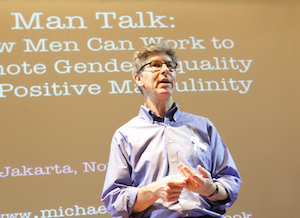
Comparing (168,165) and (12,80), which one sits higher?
(12,80)

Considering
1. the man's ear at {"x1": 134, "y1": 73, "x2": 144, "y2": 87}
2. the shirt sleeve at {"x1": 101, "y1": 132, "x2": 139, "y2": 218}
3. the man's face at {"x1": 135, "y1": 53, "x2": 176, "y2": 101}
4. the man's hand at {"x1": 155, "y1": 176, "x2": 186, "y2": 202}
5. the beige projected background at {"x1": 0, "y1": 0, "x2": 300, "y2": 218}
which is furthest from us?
the beige projected background at {"x1": 0, "y1": 0, "x2": 300, "y2": 218}

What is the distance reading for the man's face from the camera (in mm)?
1818

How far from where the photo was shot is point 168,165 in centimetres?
165

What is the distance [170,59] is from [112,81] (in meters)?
1.23

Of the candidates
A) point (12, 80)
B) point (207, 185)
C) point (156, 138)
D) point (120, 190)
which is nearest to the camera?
point (207, 185)

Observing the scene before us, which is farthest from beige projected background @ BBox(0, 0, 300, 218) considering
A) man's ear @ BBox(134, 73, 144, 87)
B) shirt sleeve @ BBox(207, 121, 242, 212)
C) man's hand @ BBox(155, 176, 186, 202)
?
man's hand @ BBox(155, 176, 186, 202)

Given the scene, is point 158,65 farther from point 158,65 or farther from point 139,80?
point 139,80

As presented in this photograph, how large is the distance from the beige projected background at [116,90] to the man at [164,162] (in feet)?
3.74

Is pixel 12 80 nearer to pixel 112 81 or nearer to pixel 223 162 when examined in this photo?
pixel 112 81

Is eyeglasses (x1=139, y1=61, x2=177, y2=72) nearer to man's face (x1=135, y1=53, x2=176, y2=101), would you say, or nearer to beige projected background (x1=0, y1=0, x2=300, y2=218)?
man's face (x1=135, y1=53, x2=176, y2=101)

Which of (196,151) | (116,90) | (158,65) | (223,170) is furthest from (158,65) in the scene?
(116,90)

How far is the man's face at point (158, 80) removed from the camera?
182 centimetres

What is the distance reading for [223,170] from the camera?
5.69 ft

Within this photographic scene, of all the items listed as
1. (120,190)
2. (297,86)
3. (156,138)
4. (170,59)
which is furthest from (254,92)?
(120,190)
